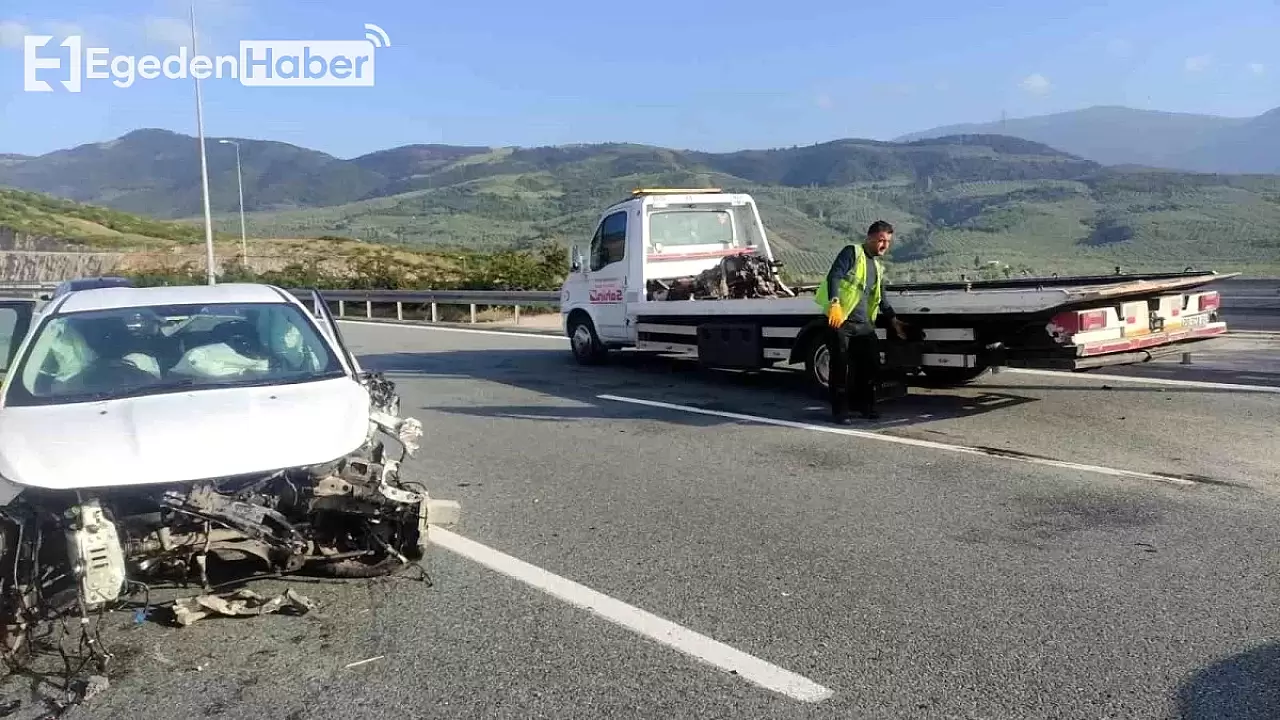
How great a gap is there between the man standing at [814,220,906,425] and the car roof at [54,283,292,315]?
4540mm

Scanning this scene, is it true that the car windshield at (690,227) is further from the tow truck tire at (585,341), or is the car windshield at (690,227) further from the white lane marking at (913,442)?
the white lane marking at (913,442)

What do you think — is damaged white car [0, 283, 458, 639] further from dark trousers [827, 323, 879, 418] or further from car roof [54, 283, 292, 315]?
dark trousers [827, 323, 879, 418]

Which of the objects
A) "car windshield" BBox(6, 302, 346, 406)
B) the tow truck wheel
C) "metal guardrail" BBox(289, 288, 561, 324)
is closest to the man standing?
the tow truck wheel

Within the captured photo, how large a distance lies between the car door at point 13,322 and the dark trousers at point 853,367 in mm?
6041

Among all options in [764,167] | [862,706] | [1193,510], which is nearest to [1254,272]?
[1193,510]

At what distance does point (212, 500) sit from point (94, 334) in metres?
1.94

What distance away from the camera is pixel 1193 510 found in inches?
229

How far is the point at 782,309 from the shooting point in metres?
10.4

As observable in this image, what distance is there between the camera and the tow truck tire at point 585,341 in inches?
559

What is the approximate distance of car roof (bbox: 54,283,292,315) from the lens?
19.3ft

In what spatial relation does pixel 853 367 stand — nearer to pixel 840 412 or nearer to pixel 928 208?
pixel 840 412

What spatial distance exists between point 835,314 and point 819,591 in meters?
4.30

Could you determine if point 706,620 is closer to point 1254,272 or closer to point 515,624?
point 515,624

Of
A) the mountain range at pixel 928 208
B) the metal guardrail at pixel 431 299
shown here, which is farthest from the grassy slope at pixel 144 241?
the metal guardrail at pixel 431 299
